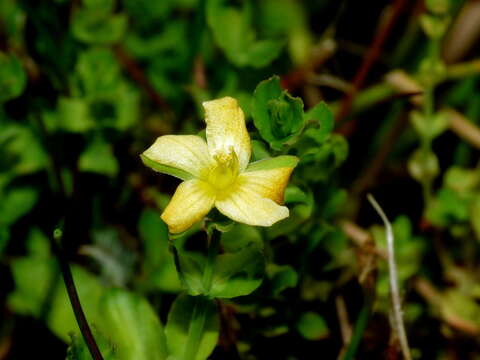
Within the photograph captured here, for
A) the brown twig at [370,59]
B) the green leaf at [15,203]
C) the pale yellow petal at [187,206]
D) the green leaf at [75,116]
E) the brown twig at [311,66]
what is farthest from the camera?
the brown twig at [311,66]

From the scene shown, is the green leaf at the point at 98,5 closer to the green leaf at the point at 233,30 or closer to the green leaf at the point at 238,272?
the green leaf at the point at 233,30

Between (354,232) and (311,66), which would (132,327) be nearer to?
(354,232)

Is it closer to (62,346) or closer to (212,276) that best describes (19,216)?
(62,346)

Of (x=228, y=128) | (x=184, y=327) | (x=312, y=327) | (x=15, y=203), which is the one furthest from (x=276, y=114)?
(x=15, y=203)

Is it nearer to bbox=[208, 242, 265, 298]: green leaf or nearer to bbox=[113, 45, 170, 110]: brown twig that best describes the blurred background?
bbox=[113, 45, 170, 110]: brown twig

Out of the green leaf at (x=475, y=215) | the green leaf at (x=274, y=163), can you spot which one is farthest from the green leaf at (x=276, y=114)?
the green leaf at (x=475, y=215)

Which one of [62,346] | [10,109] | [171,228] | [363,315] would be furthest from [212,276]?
[10,109]

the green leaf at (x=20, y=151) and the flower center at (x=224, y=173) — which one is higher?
the flower center at (x=224, y=173)
